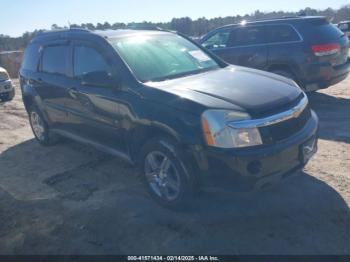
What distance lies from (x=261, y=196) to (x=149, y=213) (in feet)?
4.15

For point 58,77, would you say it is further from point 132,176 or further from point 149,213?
point 149,213

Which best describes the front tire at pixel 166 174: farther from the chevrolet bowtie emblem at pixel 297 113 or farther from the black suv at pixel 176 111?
the chevrolet bowtie emblem at pixel 297 113

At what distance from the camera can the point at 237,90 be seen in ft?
12.4

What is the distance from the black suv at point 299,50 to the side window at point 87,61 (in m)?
4.32

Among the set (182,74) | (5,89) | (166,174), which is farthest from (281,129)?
(5,89)

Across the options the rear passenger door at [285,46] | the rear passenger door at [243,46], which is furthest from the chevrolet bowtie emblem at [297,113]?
the rear passenger door at [243,46]

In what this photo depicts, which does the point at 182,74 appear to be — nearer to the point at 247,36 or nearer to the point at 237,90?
the point at 237,90

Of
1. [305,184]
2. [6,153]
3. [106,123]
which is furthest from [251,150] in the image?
[6,153]

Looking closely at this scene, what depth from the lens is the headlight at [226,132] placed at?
3.29 metres

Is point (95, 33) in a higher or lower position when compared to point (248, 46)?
higher

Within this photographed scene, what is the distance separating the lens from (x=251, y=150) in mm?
3279

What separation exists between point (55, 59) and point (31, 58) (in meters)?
1.00

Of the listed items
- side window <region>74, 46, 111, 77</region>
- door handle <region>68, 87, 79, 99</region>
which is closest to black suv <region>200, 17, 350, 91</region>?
side window <region>74, 46, 111, 77</region>

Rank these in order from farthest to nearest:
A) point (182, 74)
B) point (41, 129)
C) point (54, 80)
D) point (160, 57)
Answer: point (41, 129) < point (54, 80) < point (160, 57) < point (182, 74)
